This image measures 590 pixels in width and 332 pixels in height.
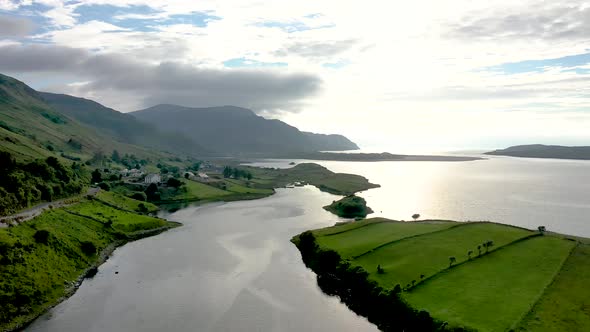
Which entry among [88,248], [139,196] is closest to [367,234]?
[88,248]

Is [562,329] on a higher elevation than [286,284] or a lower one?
higher

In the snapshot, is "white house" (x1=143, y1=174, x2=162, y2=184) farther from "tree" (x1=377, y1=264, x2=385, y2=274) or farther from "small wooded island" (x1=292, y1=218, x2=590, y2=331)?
"tree" (x1=377, y1=264, x2=385, y2=274)

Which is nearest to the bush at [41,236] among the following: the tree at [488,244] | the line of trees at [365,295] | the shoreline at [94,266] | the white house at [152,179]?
the shoreline at [94,266]

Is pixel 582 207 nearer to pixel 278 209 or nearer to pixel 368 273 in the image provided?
pixel 278 209

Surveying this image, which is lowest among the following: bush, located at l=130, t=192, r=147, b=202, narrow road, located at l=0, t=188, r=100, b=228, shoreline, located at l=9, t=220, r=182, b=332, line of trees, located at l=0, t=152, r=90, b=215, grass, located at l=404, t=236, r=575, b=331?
shoreline, located at l=9, t=220, r=182, b=332

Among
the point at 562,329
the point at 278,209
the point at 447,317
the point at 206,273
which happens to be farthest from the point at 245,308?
the point at 278,209


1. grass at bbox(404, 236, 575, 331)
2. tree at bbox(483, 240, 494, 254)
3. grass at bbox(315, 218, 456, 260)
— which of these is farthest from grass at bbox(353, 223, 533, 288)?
grass at bbox(404, 236, 575, 331)
